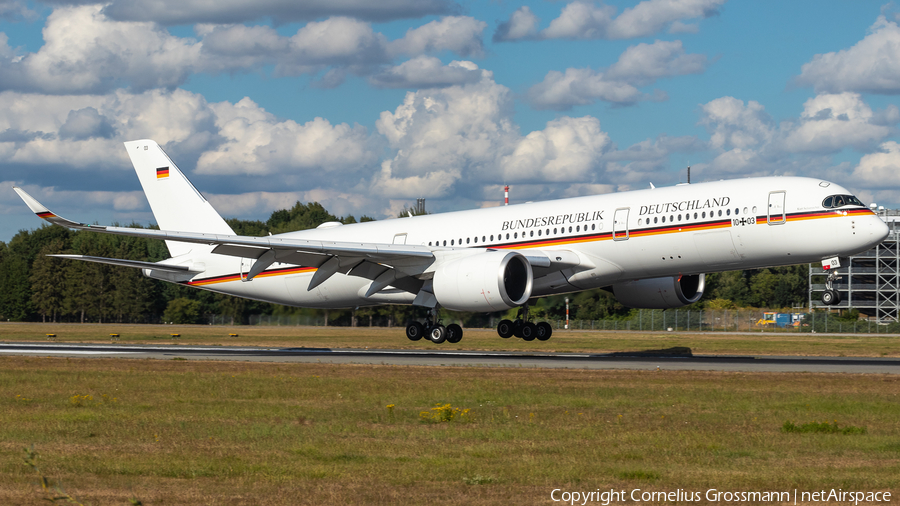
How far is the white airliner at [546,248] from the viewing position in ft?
89.9

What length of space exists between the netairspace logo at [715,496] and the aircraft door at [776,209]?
62.8 ft

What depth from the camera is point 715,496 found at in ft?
30.5

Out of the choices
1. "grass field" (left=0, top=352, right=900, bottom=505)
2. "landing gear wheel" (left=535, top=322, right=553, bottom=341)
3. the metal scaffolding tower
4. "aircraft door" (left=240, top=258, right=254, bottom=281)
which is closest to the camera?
"grass field" (left=0, top=352, right=900, bottom=505)

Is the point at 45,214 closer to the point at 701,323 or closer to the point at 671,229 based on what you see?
the point at 671,229

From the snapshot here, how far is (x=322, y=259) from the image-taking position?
33.3m

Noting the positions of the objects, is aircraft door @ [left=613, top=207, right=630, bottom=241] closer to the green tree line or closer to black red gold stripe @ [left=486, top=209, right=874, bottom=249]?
black red gold stripe @ [left=486, top=209, right=874, bottom=249]

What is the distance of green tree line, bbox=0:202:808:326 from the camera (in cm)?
8550

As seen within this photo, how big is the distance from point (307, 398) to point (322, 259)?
15320 millimetres

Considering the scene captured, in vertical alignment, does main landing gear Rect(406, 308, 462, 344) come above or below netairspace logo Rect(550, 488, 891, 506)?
above

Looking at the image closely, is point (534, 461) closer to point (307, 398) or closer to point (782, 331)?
point (307, 398)

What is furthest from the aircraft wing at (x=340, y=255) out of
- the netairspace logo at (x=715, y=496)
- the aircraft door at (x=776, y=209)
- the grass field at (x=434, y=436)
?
the netairspace logo at (x=715, y=496)

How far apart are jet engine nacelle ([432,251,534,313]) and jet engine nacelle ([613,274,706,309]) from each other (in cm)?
598

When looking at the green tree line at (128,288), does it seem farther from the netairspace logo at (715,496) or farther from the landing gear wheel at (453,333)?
the netairspace logo at (715,496)

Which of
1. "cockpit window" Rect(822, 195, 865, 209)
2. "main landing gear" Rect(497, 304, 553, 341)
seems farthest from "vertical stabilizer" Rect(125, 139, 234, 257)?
"cockpit window" Rect(822, 195, 865, 209)
